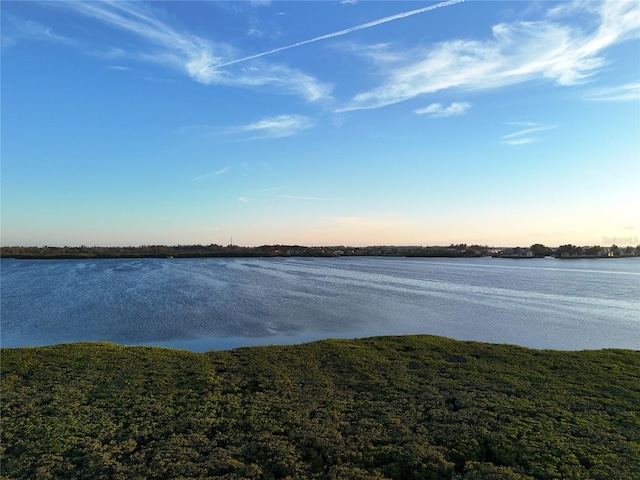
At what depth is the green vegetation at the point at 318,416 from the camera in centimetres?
598

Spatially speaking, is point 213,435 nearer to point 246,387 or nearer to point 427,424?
point 246,387

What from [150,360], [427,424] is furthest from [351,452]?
[150,360]

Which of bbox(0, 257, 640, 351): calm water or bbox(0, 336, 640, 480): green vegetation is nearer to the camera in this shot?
bbox(0, 336, 640, 480): green vegetation

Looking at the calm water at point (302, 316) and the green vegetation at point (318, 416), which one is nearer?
the green vegetation at point (318, 416)

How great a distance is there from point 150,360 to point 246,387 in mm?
3922

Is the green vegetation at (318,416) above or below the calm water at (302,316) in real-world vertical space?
above

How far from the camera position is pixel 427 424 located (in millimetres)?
7246

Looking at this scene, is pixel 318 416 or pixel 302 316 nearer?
pixel 318 416

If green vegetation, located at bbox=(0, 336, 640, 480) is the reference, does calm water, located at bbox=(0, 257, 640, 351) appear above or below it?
below

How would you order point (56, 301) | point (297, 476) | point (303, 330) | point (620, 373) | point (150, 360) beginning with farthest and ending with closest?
point (56, 301) < point (303, 330) < point (150, 360) < point (620, 373) < point (297, 476)

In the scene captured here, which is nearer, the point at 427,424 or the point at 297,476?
the point at 297,476

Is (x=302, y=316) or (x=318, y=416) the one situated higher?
(x=318, y=416)

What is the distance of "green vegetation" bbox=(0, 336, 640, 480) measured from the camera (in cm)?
598

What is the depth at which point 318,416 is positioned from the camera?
24.9 ft
